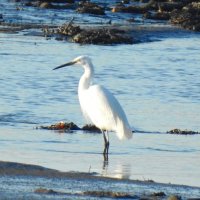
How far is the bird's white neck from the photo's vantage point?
13656 millimetres

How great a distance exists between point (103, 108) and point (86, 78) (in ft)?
2.11

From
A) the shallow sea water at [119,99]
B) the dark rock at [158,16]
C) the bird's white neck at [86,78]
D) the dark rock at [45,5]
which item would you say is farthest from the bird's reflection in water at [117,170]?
the dark rock at [45,5]

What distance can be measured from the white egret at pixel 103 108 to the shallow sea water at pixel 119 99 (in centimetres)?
32

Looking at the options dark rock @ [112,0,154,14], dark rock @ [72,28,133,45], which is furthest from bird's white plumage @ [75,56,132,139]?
dark rock @ [112,0,154,14]

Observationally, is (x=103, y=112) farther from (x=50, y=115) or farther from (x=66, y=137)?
(x=50, y=115)

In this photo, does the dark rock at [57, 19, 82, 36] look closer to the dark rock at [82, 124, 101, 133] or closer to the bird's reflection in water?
the dark rock at [82, 124, 101, 133]

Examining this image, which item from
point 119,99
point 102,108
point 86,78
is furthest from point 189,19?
point 102,108

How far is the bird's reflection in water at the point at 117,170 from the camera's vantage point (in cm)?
1079

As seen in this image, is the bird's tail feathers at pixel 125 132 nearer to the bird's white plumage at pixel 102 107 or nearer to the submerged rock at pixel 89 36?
the bird's white plumage at pixel 102 107

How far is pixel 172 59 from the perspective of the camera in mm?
27766

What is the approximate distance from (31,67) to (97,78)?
2.19 metres

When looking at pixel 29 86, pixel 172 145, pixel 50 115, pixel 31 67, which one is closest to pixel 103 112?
pixel 172 145

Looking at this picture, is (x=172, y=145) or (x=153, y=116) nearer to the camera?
(x=172, y=145)

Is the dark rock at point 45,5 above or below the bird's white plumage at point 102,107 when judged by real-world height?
below
